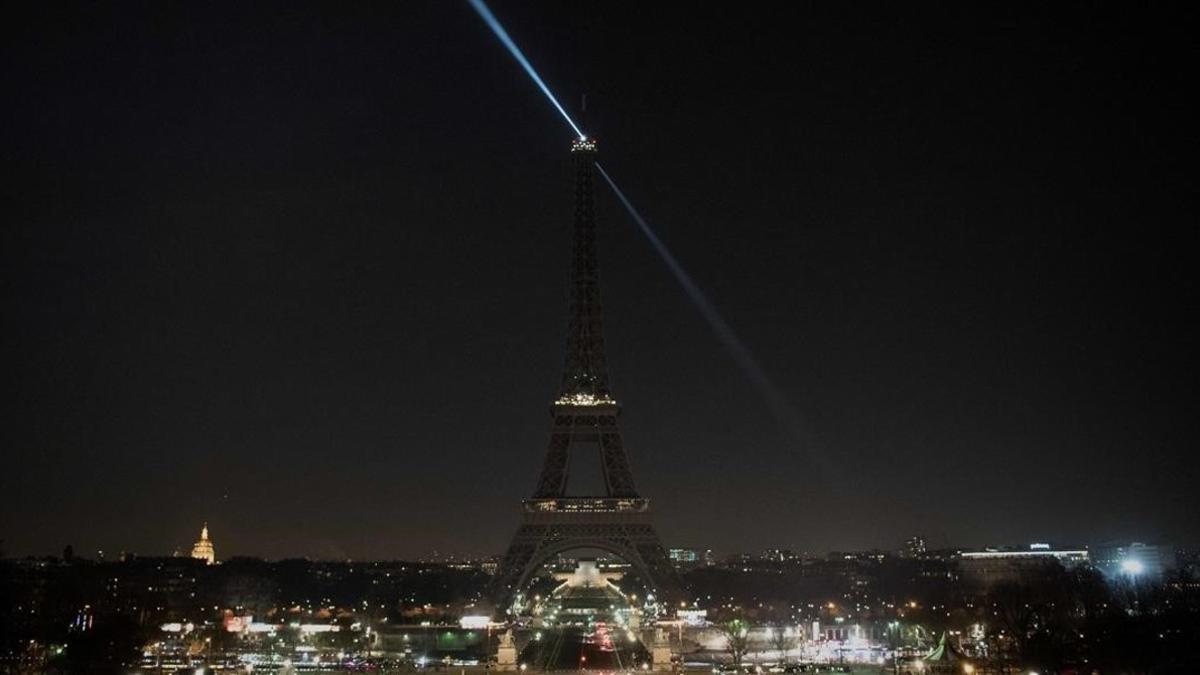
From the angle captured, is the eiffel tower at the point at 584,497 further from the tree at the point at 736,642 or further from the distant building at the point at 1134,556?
the distant building at the point at 1134,556

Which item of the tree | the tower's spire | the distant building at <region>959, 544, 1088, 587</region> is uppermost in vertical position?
the tower's spire

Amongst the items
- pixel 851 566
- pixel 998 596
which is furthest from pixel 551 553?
pixel 851 566

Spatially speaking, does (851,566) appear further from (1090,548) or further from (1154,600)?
(1154,600)

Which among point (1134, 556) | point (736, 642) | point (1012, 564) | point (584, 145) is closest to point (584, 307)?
point (584, 145)

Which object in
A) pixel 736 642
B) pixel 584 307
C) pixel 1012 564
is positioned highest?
pixel 584 307

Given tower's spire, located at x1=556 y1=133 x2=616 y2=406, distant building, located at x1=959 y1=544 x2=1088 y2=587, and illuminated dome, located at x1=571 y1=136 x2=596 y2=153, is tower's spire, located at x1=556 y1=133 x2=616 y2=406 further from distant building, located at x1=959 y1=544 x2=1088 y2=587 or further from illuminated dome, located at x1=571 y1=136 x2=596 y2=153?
distant building, located at x1=959 y1=544 x2=1088 y2=587

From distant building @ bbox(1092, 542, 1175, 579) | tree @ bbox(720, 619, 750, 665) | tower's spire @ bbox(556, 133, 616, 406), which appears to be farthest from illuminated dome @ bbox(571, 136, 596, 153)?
distant building @ bbox(1092, 542, 1175, 579)

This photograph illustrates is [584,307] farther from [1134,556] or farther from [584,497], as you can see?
[1134,556]
